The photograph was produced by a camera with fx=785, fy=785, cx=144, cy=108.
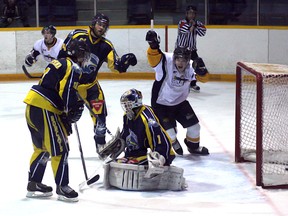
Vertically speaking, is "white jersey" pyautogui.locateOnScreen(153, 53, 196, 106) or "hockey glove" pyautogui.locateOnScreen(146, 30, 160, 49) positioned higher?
"hockey glove" pyautogui.locateOnScreen(146, 30, 160, 49)

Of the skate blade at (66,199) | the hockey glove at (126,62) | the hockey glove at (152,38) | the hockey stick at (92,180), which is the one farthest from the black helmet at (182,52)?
the skate blade at (66,199)

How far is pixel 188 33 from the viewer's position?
31.9 feet

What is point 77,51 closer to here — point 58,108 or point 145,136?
point 58,108

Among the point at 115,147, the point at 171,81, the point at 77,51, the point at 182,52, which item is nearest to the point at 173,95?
the point at 171,81

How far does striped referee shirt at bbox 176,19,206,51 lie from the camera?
9.70 m

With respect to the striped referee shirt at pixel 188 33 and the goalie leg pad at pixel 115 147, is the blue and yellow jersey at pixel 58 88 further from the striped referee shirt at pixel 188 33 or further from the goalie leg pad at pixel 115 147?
the striped referee shirt at pixel 188 33

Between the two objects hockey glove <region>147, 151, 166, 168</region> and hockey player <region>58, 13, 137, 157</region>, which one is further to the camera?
hockey player <region>58, 13, 137, 157</region>

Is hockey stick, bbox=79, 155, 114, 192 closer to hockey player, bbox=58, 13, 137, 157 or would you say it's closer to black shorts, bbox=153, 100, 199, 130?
hockey player, bbox=58, 13, 137, 157

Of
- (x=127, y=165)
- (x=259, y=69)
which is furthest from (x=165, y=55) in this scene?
(x=127, y=165)

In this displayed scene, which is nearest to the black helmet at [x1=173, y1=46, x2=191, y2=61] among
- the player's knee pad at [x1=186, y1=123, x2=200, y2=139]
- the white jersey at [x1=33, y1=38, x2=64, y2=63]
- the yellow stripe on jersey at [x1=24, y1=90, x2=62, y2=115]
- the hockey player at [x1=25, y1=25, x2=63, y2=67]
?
the player's knee pad at [x1=186, y1=123, x2=200, y2=139]

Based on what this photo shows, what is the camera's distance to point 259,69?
5.63m

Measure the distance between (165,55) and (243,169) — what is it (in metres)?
1.07

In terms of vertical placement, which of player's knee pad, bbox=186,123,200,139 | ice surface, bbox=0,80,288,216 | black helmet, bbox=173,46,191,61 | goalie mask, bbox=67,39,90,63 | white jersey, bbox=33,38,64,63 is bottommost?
ice surface, bbox=0,80,288,216

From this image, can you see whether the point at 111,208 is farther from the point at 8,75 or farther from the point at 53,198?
the point at 8,75
